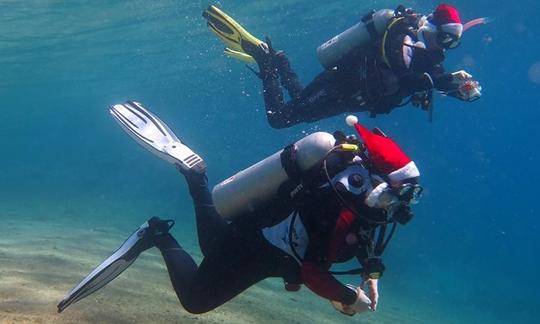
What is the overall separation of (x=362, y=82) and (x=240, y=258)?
4079mm

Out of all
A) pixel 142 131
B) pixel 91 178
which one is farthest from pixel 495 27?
pixel 142 131

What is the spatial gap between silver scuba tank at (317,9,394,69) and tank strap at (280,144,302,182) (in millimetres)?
3711

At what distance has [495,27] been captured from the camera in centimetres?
4569

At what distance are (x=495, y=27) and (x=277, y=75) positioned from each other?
147 feet

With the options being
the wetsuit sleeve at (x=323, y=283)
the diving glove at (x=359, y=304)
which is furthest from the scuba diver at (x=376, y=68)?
the wetsuit sleeve at (x=323, y=283)

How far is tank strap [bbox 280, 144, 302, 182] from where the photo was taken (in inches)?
161

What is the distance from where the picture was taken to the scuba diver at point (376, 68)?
21.1 feet

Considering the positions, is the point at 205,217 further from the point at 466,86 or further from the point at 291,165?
the point at 466,86

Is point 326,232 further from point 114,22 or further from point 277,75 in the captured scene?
point 114,22

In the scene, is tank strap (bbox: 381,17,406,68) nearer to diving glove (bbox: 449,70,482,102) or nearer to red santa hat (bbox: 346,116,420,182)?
diving glove (bbox: 449,70,482,102)

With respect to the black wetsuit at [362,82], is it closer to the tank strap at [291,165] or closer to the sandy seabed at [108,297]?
the tank strap at [291,165]

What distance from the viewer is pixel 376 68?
22.8 ft

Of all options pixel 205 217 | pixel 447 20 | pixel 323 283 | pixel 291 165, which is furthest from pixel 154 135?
pixel 447 20

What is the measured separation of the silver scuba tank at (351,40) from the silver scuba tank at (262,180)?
141 inches
